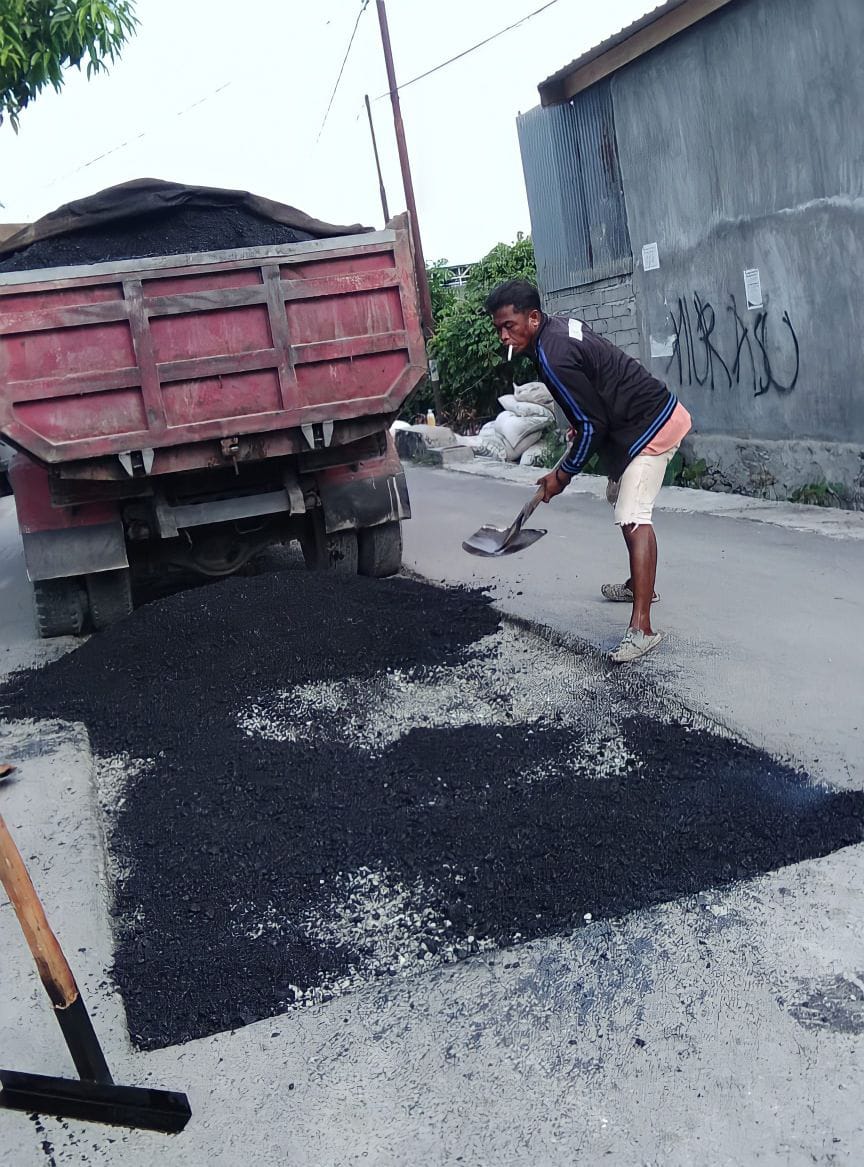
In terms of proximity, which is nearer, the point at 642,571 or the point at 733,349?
the point at 642,571

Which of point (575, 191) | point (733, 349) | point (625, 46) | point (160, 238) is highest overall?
point (625, 46)

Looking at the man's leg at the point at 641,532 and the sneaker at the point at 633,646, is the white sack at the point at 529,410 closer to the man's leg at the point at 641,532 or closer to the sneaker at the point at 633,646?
the man's leg at the point at 641,532

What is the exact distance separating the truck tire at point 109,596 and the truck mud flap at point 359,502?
131 centimetres

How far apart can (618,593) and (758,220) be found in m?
4.43

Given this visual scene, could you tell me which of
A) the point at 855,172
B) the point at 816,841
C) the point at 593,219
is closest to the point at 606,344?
the point at 816,841

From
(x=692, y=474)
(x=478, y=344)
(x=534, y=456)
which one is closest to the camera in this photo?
(x=692, y=474)

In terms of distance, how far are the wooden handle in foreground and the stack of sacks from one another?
40.3 ft

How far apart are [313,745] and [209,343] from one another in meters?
2.57

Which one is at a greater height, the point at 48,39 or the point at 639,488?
the point at 48,39

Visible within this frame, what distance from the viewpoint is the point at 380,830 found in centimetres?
360

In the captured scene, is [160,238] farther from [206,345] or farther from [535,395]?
[535,395]

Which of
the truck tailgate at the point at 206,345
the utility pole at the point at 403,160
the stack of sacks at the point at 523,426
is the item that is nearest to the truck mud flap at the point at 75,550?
the truck tailgate at the point at 206,345

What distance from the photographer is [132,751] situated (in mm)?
4789

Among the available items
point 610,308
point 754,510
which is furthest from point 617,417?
point 610,308
